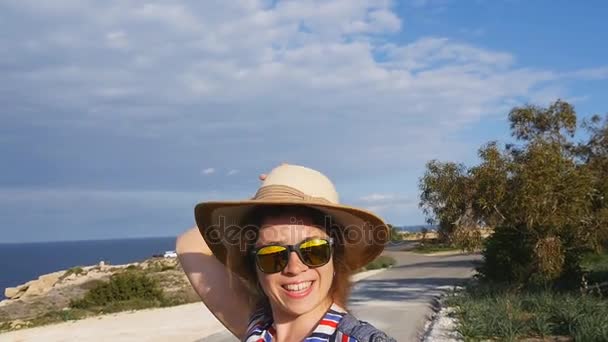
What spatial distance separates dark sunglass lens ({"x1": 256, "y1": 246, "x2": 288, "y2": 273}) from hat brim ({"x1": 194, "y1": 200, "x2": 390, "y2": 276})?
0.49 ft

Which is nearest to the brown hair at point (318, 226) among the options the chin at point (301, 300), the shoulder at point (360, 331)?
the chin at point (301, 300)

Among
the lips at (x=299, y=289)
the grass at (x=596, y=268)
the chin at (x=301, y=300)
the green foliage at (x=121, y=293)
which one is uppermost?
the lips at (x=299, y=289)

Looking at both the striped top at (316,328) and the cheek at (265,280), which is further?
the cheek at (265,280)

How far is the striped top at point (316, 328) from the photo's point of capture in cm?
212

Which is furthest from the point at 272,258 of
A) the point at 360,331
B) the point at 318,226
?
the point at 360,331

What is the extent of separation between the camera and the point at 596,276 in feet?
53.9

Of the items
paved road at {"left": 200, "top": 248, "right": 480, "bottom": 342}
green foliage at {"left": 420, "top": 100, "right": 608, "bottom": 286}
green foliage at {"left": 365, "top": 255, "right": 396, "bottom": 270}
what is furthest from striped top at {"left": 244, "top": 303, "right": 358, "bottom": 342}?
green foliage at {"left": 365, "top": 255, "right": 396, "bottom": 270}

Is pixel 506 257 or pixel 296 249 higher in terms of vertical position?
pixel 296 249

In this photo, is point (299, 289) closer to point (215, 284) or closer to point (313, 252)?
point (313, 252)

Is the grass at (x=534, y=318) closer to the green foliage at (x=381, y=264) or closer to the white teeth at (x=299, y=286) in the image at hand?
the white teeth at (x=299, y=286)

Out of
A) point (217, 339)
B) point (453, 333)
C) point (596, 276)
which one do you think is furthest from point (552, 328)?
point (596, 276)

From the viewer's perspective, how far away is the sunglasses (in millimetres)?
2270

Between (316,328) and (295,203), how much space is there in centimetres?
39

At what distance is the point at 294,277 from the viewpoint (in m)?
2.26
